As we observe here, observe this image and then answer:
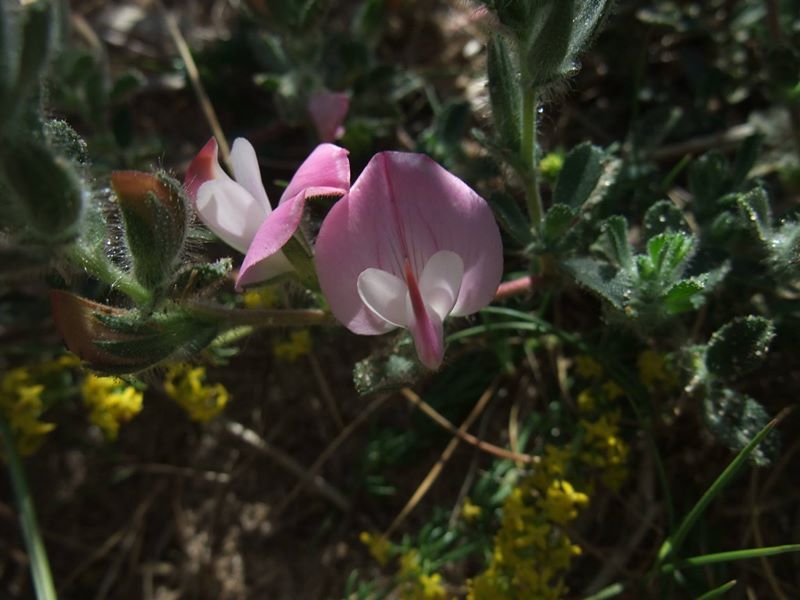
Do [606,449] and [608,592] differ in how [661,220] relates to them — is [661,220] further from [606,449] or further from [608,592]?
[608,592]

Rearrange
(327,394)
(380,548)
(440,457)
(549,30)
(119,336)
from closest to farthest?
(549,30), (119,336), (380,548), (440,457), (327,394)

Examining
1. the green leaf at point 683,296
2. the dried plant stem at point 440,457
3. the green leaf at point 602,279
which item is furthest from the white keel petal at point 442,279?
the dried plant stem at point 440,457

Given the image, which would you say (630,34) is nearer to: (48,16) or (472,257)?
(472,257)

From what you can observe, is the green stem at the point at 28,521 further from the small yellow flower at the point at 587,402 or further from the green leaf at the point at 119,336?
the small yellow flower at the point at 587,402

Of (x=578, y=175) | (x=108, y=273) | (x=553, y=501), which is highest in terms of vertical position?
(x=578, y=175)

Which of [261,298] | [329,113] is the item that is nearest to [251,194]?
[261,298]

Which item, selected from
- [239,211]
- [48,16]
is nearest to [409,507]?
[239,211]

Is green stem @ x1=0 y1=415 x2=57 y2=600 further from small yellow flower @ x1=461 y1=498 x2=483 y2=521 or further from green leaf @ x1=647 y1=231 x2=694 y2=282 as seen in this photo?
green leaf @ x1=647 y1=231 x2=694 y2=282
